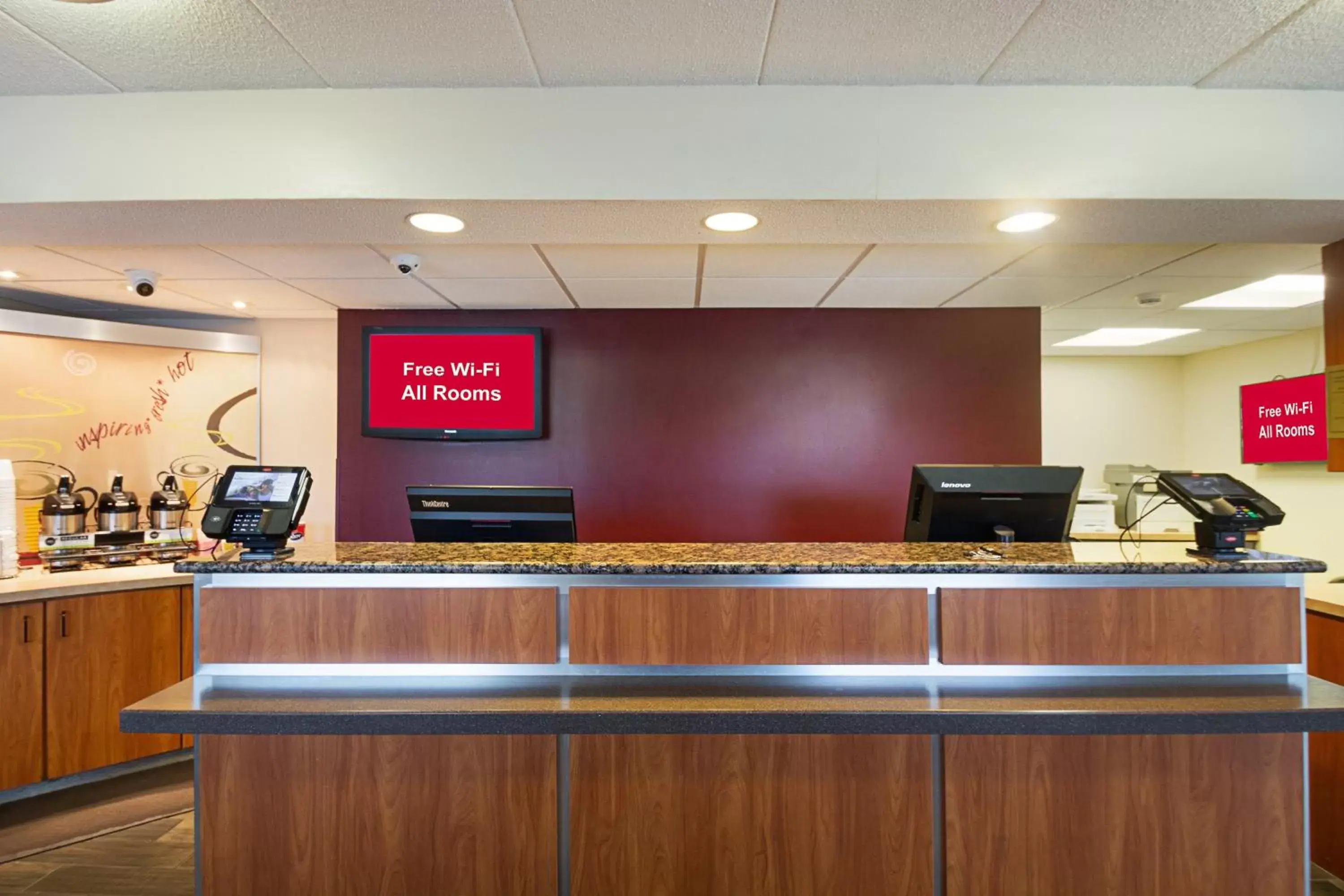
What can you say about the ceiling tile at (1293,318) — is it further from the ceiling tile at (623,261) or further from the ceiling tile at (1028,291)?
the ceiling tile at (623,261)

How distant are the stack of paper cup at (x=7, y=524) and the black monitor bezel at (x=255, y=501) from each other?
197cm

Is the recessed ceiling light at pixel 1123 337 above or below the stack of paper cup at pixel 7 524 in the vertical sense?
above

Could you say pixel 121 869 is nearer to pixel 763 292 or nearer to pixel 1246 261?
pixel 763 292

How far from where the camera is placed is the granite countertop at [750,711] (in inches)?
69.3

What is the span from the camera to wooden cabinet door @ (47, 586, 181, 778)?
3.25 m

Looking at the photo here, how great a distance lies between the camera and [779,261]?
3.40m

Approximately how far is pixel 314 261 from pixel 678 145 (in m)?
2.05

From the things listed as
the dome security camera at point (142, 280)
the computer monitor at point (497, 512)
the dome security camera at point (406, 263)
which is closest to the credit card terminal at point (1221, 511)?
the computer monitor at point (497, 512)

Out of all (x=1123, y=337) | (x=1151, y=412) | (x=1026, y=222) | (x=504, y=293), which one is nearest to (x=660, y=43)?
(x=1026, y=222)

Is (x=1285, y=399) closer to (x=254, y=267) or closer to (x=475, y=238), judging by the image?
(x=475, y=238)

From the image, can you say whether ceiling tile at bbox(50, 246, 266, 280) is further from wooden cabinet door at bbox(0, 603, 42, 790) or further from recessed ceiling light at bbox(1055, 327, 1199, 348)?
recessed ceiling light at bbox(1055, 327, 1199, 348)

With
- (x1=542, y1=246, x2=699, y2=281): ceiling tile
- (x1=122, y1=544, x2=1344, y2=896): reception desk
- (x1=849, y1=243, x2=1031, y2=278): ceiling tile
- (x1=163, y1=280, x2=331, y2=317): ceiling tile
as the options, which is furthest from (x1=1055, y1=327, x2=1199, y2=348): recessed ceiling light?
(x1=163, y1=280, x2=331, y2=317): ceiling tile

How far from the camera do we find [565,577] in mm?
2049

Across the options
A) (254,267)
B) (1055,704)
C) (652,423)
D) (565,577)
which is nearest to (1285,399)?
(652,423)
